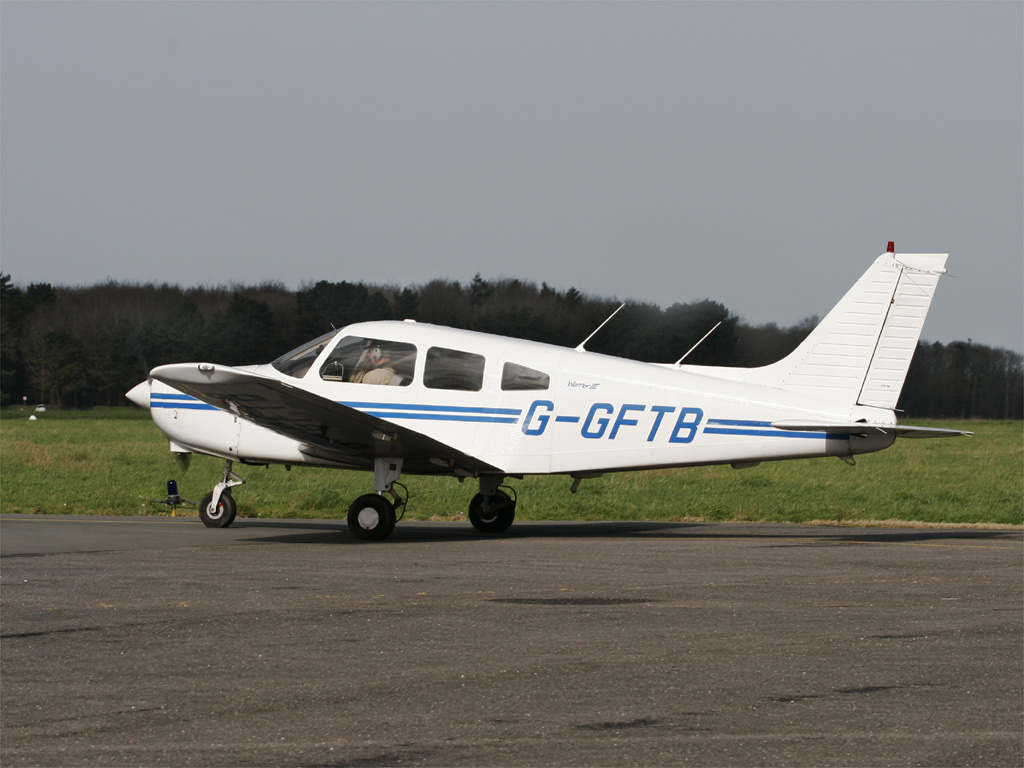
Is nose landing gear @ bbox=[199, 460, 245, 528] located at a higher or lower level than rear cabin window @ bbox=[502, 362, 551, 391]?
lower

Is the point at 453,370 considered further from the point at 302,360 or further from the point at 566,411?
the point at 302,360

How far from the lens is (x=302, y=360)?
13.2 meters

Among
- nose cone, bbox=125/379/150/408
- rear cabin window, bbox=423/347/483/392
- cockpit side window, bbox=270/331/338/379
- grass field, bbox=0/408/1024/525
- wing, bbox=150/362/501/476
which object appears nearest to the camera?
wing, bbox=150/362/501/476

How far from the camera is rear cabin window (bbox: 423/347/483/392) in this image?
12.8 m

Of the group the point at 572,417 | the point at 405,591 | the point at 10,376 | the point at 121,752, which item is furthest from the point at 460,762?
the point at 10,376

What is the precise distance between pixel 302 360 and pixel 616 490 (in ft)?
27.4

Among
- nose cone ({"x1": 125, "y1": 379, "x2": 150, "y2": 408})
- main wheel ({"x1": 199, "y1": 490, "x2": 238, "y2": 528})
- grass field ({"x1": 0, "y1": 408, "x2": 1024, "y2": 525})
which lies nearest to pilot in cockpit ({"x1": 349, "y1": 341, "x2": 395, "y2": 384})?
main wheel ({"x1": 199, "y1": 490, "x2": 238, "y2": 528})

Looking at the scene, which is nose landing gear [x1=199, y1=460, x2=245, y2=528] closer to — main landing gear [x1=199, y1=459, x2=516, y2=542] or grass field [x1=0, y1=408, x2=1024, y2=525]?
main landing gear [x1=199, y1=459, x2=516, y2=542]

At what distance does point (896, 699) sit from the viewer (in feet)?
16.3

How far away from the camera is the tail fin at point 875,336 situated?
39.9ft

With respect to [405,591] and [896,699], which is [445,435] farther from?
[896,699]

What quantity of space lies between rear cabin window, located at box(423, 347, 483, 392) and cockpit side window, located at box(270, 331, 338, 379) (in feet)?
→ 4.00

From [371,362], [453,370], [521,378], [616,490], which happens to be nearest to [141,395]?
[371,362]

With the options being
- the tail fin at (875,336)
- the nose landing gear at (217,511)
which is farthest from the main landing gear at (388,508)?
the tail fin at (875,336)
